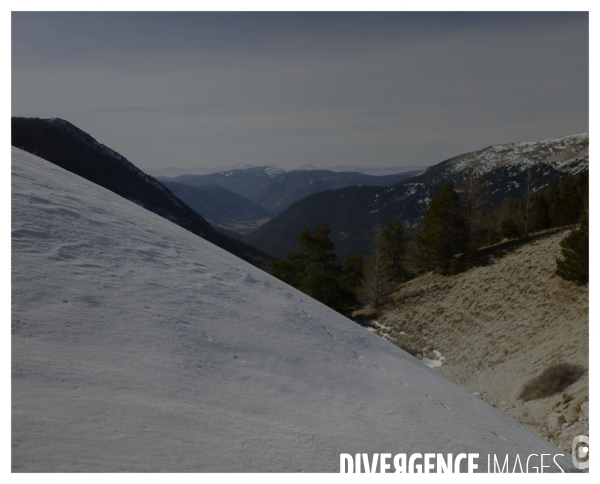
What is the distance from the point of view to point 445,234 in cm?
2912

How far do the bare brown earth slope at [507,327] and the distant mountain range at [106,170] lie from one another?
89.7m

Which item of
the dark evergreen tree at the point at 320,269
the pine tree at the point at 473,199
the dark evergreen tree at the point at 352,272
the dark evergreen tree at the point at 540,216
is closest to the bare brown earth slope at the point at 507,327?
the pine tree at the point at 473,199

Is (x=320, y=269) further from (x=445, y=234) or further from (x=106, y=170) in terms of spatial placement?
(x=106, y=170)

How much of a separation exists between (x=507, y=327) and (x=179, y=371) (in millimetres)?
20884

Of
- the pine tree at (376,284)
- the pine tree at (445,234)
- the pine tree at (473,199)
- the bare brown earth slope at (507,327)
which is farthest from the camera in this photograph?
the pine tree at (473,199)

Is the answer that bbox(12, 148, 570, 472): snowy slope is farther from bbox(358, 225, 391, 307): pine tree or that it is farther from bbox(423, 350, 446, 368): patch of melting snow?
bbox(358, 225, 391, 307): pine tree

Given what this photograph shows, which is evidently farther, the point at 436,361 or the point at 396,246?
the point at 396,246

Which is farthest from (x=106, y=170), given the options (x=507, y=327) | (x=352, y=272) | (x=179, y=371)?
(x=179, y=371)

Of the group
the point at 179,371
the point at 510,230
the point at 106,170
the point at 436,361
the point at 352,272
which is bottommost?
the point at 436,361

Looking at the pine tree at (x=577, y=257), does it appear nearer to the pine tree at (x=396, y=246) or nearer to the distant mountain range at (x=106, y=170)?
the pine tree at (x=396, y=246)

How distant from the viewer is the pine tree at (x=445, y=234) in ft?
94.6

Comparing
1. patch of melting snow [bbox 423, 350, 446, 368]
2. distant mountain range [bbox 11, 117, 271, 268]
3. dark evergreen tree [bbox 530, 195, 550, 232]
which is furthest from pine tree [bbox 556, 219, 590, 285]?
distant mountain range [bbox 11, 117, 271, 268]

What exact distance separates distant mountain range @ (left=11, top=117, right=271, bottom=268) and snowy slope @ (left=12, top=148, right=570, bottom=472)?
107017mm

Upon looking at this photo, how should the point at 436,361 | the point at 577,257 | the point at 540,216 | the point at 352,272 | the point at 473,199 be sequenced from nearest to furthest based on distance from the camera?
1. the point at 577,257
2. the point at 436,361
3. the point at 352,272
4. the point at 473,199
5. the point at 540,216
